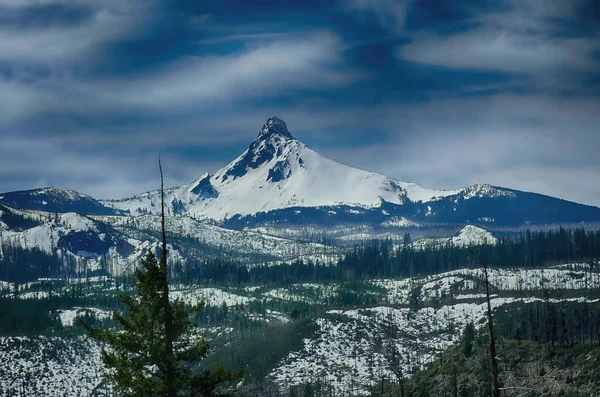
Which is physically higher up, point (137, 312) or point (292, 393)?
point (137, 312)

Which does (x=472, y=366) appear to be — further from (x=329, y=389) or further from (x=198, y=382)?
(x=198, y=382)

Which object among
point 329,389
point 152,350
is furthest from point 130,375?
point 329,389

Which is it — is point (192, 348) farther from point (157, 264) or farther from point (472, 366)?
point (472, 366)

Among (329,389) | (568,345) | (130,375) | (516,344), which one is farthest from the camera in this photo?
(329,389)

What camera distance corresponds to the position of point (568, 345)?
550ft

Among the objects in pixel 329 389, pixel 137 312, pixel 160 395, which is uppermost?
pixel 137 312

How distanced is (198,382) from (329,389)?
175419 mm

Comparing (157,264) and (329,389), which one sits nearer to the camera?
(157,264)

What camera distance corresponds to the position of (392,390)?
177 metres

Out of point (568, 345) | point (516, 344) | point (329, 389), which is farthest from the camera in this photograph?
point (329, 389)

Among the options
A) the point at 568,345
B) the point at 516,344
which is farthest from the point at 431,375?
the point at 568,345

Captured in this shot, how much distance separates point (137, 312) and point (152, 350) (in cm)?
196

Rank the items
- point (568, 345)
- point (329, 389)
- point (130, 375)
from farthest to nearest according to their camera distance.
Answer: point (329, 389) < point (568, 345) < point (130, 375)

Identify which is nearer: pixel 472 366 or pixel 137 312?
pixel 137 312
